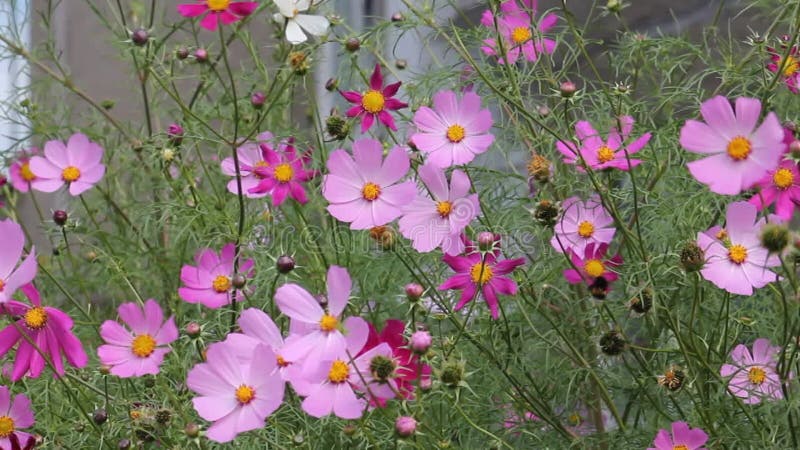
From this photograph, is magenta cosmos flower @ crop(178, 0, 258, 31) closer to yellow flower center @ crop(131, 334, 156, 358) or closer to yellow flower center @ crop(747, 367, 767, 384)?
yellow flower center @ crop(131, 334, 156, 358)

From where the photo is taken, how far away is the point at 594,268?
800 millimetres

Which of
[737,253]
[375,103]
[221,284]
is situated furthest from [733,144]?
[221,284]

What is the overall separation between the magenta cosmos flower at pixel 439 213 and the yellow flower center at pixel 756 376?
0.26m

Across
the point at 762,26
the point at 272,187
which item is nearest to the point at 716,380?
the point at 272,187

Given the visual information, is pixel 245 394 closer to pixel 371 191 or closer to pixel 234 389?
pixel 234 389

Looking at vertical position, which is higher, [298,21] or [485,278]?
[298,21]

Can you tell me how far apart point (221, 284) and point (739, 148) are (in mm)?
482

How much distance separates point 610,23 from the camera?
1.72 metres

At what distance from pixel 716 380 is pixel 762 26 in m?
1.00

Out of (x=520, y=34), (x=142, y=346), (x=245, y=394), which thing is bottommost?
(x=245, y=394)

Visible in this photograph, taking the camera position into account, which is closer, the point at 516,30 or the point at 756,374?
the point at 756,374

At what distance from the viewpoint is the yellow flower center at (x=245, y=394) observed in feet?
2.31

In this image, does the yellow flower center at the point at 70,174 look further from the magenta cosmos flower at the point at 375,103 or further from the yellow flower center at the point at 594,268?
the yellow flower center at the point at 594,268

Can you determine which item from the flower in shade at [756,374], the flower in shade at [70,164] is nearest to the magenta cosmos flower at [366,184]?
the flower in shade at [756,374]
